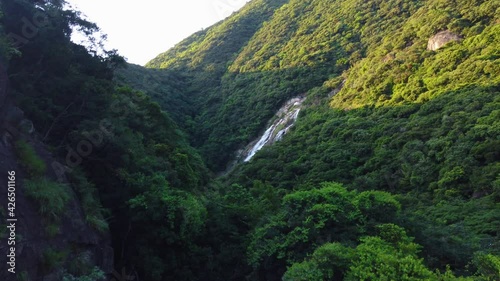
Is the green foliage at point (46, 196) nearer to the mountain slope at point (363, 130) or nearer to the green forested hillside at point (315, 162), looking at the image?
the green forested hillside at point (315, 162)

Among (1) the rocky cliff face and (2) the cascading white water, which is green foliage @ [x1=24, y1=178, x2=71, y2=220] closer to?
(1) the rocky cliff face

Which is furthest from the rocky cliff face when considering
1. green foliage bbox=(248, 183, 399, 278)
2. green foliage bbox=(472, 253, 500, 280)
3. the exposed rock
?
the exposed rock

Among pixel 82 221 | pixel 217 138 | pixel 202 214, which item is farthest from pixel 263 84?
pixel 82 221

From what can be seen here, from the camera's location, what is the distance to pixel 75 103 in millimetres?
A: 16188

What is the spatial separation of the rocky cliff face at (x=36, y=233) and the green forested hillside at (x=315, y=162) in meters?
0.46

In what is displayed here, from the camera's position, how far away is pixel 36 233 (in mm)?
10273

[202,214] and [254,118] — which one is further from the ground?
[202,214]

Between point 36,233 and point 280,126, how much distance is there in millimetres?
37724

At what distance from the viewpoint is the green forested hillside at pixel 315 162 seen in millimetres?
13602

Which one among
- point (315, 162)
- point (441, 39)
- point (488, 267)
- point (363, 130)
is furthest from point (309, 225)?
point (441, 39)

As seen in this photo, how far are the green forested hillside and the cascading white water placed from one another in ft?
5.36

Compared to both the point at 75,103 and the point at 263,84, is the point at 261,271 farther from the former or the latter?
the point at 263,84

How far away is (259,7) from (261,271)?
90027 millimetres

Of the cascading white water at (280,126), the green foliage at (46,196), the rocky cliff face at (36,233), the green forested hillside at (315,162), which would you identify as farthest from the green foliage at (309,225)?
the cascading white water at (280,126)
